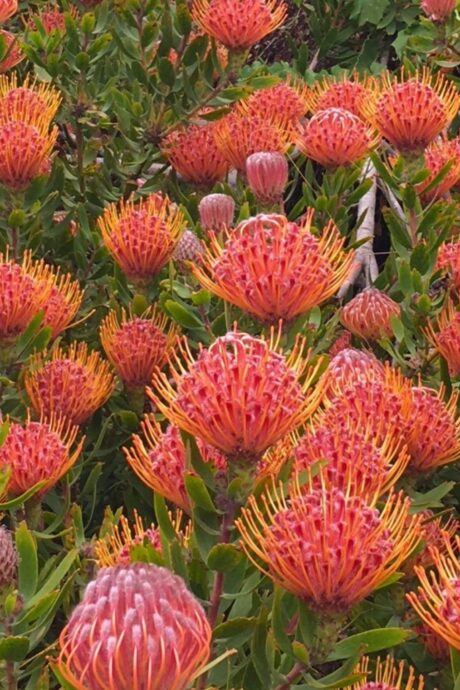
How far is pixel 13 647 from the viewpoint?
3.72 ft

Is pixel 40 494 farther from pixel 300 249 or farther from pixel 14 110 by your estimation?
pixel 14 110

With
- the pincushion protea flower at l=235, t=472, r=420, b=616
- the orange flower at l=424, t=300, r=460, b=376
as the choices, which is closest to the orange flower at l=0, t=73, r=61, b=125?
the orange flower at l=424, t=300, r=460, b=376

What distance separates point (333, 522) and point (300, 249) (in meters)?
0.46

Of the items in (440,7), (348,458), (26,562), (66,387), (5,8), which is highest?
(440,7)

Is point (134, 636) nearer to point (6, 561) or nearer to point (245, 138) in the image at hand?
point (6, 561)

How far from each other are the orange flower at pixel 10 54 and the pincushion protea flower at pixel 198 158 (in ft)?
1.67

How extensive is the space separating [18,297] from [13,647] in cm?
69

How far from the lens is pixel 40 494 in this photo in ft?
5.13

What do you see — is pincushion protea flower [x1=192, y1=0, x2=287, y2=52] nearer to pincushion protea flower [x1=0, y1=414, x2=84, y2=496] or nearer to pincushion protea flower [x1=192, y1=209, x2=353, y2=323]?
pincushion protea flower [x1=192, y1=209, x2=353, y2=323]

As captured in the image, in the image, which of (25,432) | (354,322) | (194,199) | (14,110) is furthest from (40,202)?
(25,432)

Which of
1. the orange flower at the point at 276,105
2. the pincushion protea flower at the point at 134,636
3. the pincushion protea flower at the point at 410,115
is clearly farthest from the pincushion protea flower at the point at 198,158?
the pincushion protea flower at the point at 134,636

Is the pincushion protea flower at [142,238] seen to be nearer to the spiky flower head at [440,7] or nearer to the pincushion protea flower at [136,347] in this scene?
the pincushion protea flower at [136,347]

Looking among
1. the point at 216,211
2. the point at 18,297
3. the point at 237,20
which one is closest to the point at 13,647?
the point at 18,297

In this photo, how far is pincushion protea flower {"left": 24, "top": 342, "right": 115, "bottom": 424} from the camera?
68.1 inches
